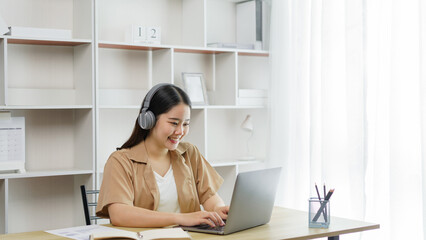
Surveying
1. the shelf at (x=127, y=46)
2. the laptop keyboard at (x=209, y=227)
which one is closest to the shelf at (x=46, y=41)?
the shelf at (x=127, y=46)

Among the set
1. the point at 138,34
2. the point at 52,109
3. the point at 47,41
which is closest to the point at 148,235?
the point at 47,41

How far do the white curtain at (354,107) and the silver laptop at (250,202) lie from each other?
42.8 inches

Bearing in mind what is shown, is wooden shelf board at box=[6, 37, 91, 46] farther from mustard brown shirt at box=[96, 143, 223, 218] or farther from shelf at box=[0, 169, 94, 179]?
mustard brown shirt at box=[96, 143, 223, 218]

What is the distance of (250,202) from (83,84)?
1690 millimetres

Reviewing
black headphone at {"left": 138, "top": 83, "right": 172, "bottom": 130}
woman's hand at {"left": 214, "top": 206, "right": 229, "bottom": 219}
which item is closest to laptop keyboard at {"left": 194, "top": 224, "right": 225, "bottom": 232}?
woman's hand at {"left": 214, "top": 206, "right": 229, "bottom": 219}

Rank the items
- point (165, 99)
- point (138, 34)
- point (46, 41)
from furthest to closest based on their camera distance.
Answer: point (138, 34), point (46, 41), point (165, 99)

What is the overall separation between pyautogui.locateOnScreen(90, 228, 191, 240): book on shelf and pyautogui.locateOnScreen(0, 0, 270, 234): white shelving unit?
53.8 inches

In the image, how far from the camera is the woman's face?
8.09 ft

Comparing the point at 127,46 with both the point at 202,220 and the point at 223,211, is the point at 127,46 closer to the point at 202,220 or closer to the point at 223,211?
the point at 223,211

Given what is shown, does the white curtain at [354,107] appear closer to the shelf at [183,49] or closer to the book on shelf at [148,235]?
the shelf at [183,49]

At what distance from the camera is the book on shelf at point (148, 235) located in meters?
1.93

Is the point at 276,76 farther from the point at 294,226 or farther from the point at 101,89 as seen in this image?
the point at 294,226

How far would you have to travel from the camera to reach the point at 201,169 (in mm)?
2670

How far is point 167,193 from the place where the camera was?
2.51 meters
